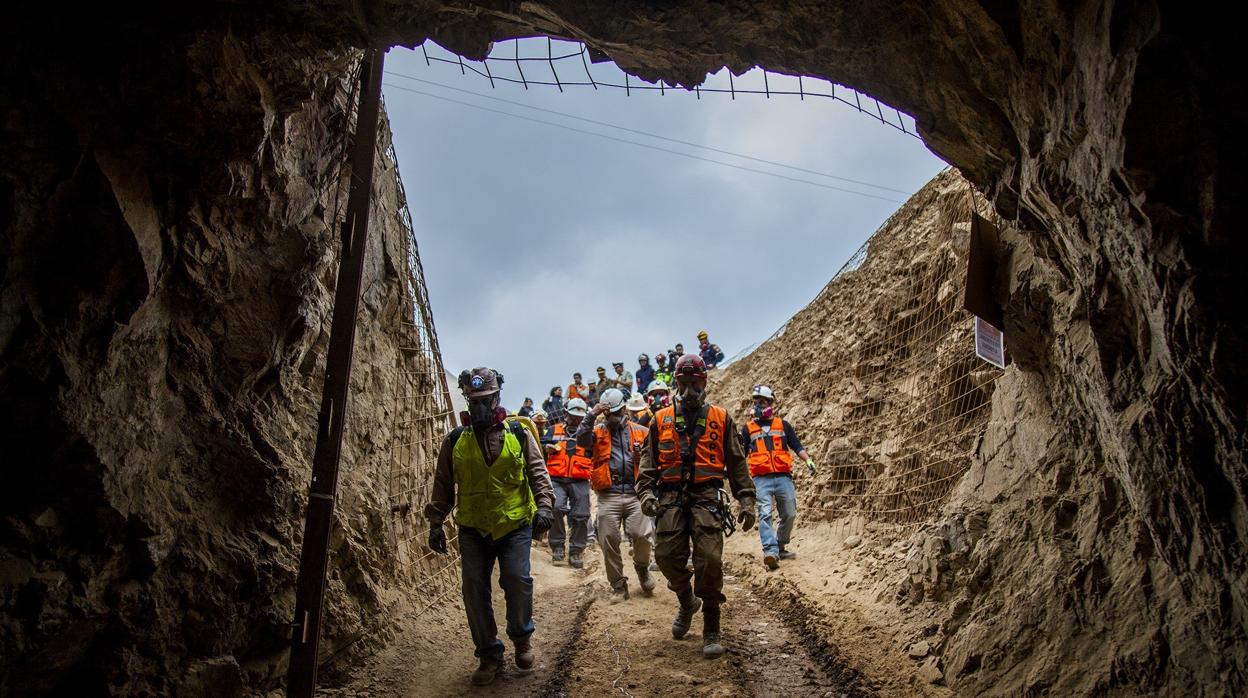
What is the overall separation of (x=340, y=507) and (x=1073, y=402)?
4.89 meters

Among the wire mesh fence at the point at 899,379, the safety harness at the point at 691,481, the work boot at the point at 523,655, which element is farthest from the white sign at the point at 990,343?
the work boot at the point at 523,655

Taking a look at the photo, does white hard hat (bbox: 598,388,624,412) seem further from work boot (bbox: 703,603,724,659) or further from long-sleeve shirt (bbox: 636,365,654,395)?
long-sleeve shirt (bbox: 636,365,654,395)

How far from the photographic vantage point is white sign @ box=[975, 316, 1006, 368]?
512 centimetres

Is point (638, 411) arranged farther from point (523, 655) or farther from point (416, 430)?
point (523, 655)

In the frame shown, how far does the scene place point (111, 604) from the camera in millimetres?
3520

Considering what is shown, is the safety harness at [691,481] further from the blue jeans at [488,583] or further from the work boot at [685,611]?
the blue jeans at [488,583]

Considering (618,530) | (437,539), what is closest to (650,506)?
(437,539)

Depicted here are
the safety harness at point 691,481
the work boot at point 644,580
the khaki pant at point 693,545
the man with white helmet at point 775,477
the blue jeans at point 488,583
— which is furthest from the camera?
the man with white helmet at point 775,477

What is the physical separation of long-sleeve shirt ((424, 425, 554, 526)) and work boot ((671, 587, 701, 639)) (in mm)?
1212

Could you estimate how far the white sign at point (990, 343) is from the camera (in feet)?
16.8

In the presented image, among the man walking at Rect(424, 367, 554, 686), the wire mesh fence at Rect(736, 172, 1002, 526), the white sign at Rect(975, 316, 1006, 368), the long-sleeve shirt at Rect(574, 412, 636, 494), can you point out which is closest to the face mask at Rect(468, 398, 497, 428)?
the man walking at Rect(424, 367, 554, 686)

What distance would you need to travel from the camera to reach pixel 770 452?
855 centimetres

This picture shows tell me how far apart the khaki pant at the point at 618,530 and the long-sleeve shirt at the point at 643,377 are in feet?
37.7

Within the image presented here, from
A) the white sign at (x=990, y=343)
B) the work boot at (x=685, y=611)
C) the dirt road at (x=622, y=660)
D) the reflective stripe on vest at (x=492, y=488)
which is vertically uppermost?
the white sign at (x=990, y=343)
